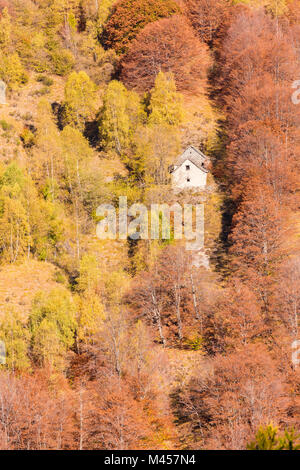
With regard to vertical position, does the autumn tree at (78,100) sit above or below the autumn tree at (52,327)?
above

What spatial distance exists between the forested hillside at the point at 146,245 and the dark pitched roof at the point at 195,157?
1.45 m

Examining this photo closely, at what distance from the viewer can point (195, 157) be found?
79.2m

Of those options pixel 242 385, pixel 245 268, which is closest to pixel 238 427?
pixel 242 385

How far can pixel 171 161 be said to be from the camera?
7744cm

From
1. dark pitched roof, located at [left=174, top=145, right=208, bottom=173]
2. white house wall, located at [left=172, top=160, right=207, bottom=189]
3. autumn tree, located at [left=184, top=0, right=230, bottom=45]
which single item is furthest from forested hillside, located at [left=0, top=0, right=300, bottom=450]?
autumn tree, located at [left=184, top=0, right=230, bottom=45]

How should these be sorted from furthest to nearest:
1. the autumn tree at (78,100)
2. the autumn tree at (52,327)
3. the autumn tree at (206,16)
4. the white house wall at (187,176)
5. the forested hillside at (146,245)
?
the autumn tree at (206,16)
the autumn tree at (78,100)
the white house wall at (187,176)
the autumn tree at (52,327)
the forested hillside at (146,245)

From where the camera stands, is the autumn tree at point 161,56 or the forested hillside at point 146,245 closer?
the forested hillside at point 146,245

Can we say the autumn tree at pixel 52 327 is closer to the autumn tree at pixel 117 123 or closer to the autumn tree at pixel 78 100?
the autumn tree at pixel 117 123

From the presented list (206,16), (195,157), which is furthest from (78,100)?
(206,16)

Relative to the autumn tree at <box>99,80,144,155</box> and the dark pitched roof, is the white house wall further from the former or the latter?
the autumn tree at <box>99,80,144,155</box>

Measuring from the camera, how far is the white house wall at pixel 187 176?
76.7 meters

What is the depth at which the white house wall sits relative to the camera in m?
76.7

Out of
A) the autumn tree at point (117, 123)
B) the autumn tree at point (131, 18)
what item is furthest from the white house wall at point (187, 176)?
the autumn tree at point (131, 18)

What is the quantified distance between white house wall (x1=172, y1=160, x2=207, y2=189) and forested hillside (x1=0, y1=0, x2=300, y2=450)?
1763mm
